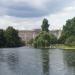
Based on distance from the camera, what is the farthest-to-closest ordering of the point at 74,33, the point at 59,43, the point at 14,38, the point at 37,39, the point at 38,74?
the point at 14,38 < the point at 59,43 < the point at 74,33 < the point at 37,39 < the point at 38,74

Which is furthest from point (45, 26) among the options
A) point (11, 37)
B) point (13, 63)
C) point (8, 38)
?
point (13, 63)

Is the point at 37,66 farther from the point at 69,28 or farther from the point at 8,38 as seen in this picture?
the point at 8,38

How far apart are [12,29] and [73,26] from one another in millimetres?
48693

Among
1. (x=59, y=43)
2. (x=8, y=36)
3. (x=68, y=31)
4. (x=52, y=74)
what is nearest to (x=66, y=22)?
(x=68, y=31)

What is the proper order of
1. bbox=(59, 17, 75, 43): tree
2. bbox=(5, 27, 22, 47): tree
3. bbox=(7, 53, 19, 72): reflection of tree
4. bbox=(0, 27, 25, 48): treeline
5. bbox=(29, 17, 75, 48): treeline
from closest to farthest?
bbox=(7, 53, 19, 72): reflection of tree → bbox=(29, 17, 75, 48): treeline → bbox=(59, 17, 75, 43): tree → bbox=(0, 27, 25, 48): treeline → bbox=(5, 27, 22, 47): tree

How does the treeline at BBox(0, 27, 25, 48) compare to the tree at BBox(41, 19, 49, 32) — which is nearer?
the treeline at BBox(0, 27, 25, 48)

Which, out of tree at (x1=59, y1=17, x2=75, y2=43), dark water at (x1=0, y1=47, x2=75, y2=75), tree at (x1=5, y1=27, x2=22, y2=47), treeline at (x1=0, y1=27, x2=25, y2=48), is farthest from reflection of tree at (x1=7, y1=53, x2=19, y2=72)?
tree at (x1=5, y1=27, x2=22, y2=47)

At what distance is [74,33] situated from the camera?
159875 mm

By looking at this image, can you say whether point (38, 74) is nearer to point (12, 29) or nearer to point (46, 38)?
point (46, 38)

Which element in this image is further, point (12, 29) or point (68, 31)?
point (12, 29)

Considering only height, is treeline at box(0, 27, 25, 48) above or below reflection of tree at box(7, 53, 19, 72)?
above

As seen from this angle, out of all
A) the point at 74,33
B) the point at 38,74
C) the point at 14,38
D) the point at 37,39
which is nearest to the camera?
the point at 38,74

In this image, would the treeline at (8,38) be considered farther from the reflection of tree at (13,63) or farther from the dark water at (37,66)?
the reflection of tree at (13,63)

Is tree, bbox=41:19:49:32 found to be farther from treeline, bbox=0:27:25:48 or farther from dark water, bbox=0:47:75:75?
dark water, bbox=0:47:75:75
